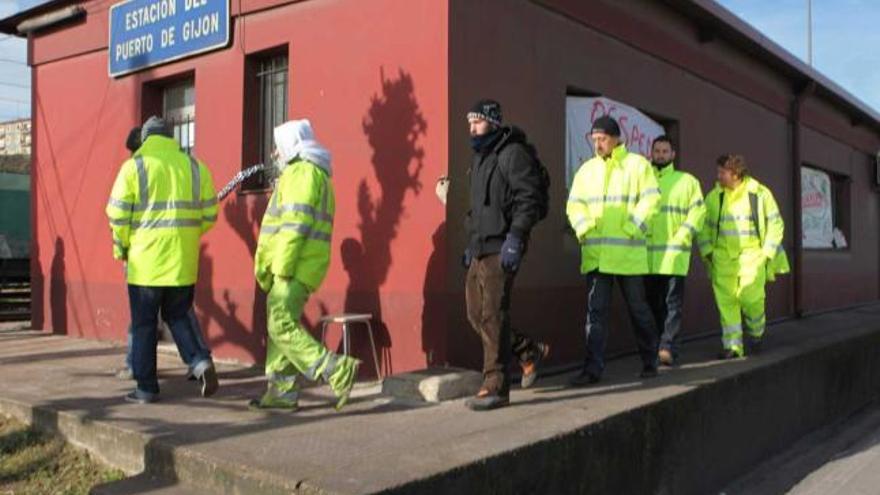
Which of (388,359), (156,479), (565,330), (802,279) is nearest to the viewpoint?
(156,479)

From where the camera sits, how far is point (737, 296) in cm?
719

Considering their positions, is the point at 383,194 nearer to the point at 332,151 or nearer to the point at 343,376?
the point at 332,151

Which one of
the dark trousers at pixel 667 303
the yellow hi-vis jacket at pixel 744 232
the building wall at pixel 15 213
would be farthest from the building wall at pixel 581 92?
the building wall at pixel 15 213

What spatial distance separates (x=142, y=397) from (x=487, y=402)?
2.23 m

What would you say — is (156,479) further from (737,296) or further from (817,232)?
(817,232)

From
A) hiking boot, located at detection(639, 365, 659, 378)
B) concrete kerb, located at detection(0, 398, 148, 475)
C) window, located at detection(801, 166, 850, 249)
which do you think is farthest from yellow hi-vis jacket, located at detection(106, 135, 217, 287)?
window, located at detection(801, 166, 850, 249)

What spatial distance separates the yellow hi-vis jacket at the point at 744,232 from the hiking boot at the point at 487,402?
329 cm

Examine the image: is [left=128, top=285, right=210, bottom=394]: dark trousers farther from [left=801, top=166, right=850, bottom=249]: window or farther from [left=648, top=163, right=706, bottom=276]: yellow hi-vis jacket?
[left=801, top=166, right=850, bottom=249]: window

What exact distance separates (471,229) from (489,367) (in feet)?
2.78

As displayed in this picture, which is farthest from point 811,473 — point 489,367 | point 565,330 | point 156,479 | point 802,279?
point 802,279

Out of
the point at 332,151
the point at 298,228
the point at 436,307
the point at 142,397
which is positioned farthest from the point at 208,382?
the point at 332,151

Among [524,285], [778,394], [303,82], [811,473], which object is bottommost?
[811,473]

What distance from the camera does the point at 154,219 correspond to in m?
5.22

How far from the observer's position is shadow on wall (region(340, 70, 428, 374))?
19.3ft
